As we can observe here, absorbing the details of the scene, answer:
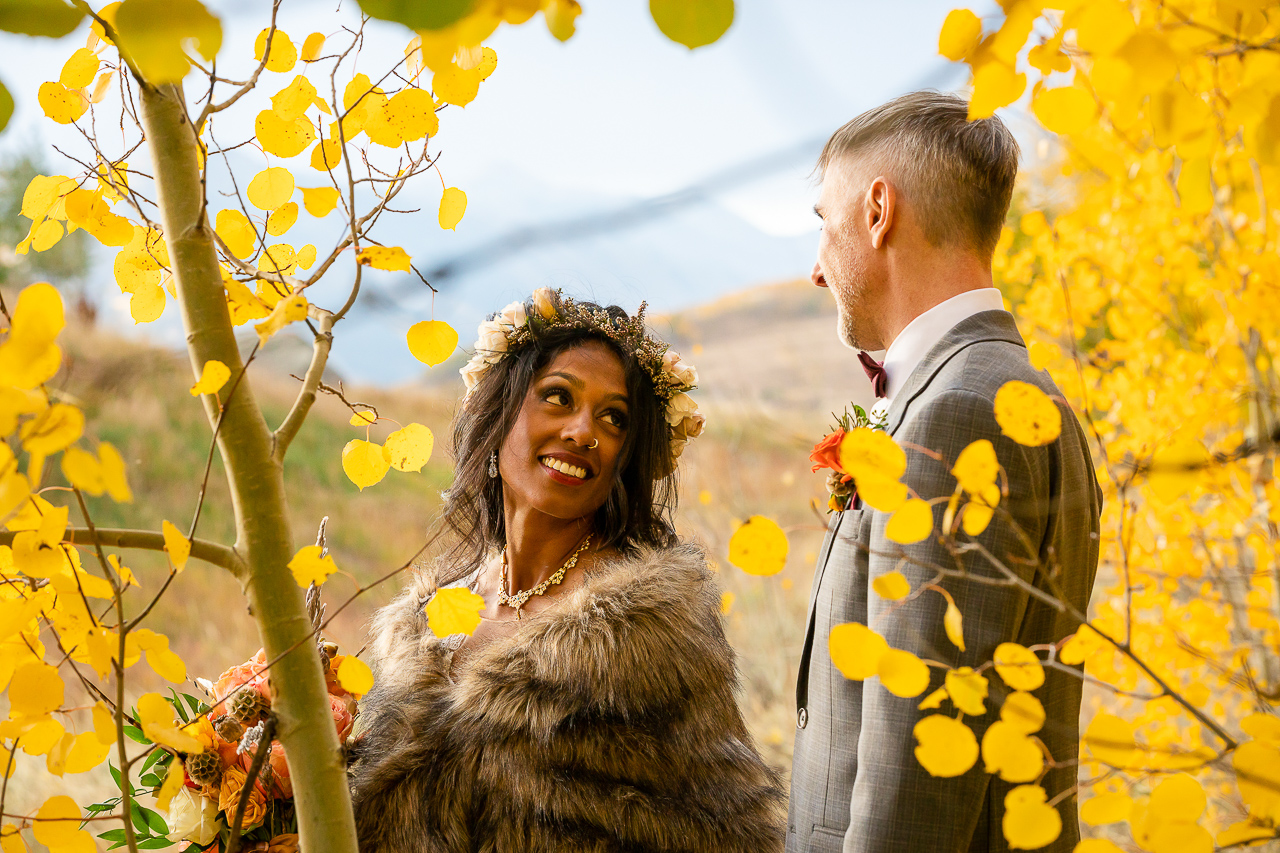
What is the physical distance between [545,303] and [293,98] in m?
0.97

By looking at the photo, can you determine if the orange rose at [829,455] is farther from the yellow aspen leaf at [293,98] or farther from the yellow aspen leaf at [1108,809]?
the yellow aspen leaf at [293,98]

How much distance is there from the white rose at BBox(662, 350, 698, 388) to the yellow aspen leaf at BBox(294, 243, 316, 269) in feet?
2.88

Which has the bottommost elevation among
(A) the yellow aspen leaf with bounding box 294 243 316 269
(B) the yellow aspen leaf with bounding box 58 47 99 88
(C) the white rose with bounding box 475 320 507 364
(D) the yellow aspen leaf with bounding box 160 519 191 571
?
(D) the yellow aspen leaf with bounding box 160 519 191 571

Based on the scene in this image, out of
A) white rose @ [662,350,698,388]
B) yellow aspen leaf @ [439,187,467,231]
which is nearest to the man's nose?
white rose @ [662,350,698,388]

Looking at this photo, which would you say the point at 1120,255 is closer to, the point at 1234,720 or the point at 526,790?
the point at 1234,720

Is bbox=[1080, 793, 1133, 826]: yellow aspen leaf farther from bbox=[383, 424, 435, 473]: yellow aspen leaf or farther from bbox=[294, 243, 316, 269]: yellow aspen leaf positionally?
bbox=[294, 243, 316, 269]: yellow aspen leaf

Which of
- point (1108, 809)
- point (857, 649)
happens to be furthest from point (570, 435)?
point (1108, 809)

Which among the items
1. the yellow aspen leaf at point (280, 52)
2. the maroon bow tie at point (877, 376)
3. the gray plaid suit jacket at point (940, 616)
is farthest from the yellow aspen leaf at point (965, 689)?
the yellow aspen leaf at point (280, 52)

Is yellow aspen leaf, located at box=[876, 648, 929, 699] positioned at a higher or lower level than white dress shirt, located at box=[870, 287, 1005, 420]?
→ lower

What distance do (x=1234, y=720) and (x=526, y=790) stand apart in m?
3.24

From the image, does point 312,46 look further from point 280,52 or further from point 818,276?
point 818,276

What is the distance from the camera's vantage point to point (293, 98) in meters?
0.96

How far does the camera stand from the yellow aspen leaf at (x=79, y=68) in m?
0.97

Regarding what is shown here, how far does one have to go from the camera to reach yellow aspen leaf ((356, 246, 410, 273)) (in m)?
0.80
